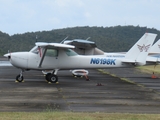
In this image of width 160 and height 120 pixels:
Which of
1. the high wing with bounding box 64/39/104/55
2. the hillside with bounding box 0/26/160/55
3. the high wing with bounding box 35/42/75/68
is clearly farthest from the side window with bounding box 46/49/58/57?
the hillside with bounding box 0/26/160/55

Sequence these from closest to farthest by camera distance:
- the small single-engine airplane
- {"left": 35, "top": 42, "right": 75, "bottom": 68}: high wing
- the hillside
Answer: {"left": 35, "top": 42, "right": 75, "bottom": 68}: high wing
the small single-engine airplane
the hillside

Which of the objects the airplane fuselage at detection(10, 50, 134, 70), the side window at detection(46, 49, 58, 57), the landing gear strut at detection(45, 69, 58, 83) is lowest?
the landing gear strut at detection(45, 69, 58, 83)

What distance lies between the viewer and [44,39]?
93812mm

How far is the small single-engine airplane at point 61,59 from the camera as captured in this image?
18.6 metres

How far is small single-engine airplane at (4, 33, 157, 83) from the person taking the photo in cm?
1859

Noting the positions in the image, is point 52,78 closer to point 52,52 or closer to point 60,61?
point 60,61

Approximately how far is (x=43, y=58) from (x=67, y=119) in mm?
10848

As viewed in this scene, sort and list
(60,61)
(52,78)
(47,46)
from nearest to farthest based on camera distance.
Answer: (47,46) < (52,78) < (60,61)

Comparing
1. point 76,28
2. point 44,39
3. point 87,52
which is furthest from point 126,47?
point 87,52

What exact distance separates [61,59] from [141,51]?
4417 mm

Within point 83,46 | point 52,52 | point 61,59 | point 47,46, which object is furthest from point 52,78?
point 83,46

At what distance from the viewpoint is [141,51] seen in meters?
20.0

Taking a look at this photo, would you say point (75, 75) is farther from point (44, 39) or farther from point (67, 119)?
point (44, 39)

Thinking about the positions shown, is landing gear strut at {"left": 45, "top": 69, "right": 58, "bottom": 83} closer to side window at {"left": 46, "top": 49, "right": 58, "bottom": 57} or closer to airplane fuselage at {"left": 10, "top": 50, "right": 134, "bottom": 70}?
airplane fuselage at {"left": 10, "top": 50, "right": 134, "bottom": 70}
